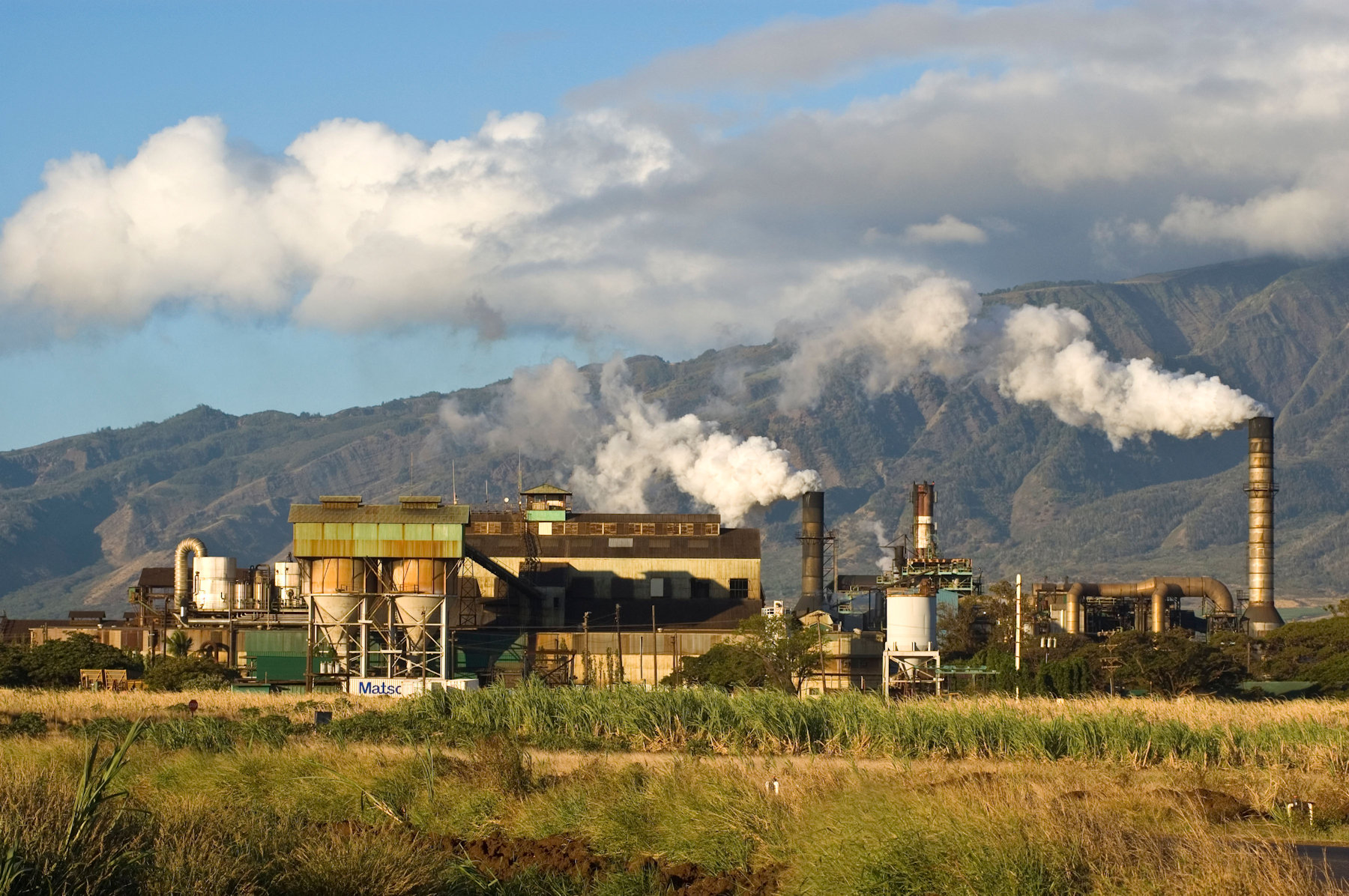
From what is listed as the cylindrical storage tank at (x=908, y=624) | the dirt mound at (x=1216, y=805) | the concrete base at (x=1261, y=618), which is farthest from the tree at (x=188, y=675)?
the concrete base at (x=1261, y=618)

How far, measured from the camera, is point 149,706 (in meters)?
59.0

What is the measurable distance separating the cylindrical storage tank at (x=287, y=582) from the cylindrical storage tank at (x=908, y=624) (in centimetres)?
3712

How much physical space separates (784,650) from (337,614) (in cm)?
2505

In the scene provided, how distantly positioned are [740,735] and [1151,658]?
45261mm

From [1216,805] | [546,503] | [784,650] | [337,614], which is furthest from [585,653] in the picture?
[1216,805]

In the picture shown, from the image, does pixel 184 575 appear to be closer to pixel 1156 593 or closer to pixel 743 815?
pixel 1156 593

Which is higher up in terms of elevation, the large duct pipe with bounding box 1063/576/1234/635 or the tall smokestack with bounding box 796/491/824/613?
the tall smokestack with bounding box 796/491/824/613

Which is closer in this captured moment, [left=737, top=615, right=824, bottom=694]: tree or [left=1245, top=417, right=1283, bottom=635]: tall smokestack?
[left=737, top=615, right=824, bottom=694]: tree

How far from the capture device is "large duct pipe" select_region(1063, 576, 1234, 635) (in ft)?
451

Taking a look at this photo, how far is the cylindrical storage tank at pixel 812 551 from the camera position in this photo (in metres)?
131

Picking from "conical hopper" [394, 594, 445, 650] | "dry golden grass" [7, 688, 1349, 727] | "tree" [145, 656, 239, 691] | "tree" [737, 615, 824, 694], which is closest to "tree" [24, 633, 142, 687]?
"tree" [145, 656, 239, 691]

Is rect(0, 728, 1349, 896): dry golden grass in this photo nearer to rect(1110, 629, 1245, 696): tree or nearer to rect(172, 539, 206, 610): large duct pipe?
rect(1110, 629, 1245, 696): tree

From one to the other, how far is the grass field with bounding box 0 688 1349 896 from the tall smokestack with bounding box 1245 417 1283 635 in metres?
86.5

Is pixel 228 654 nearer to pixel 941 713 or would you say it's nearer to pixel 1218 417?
pixel 941 713
